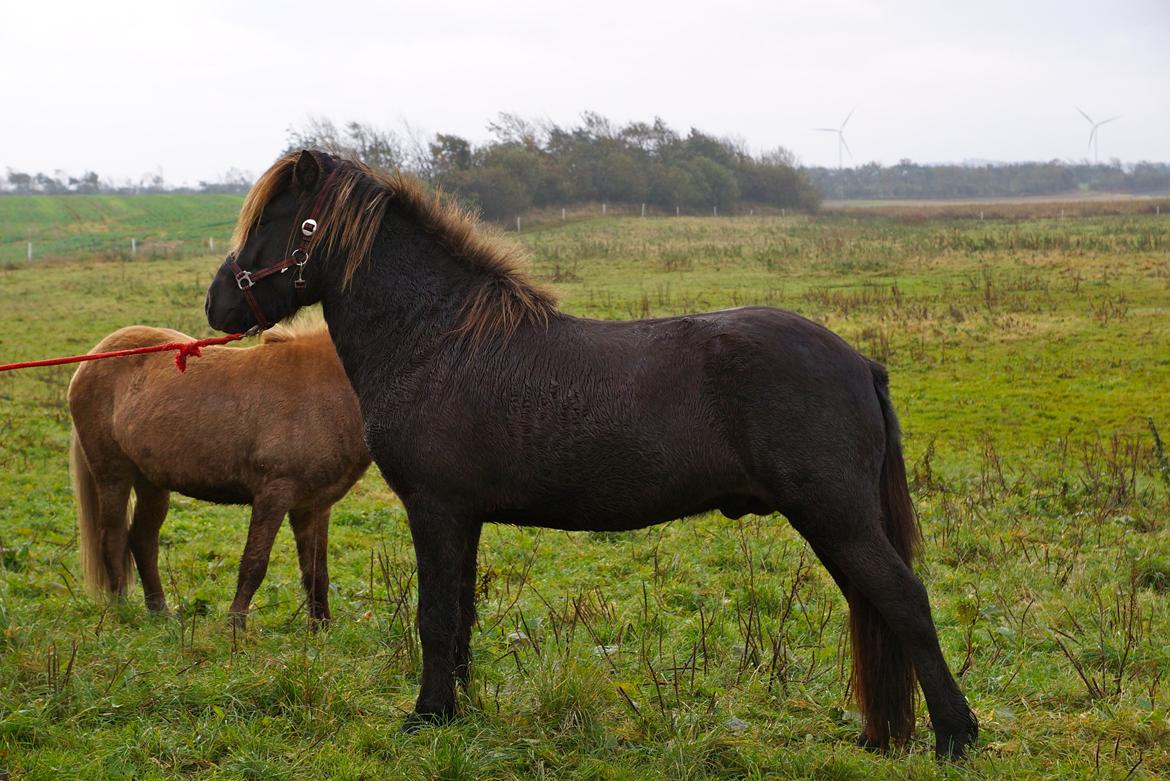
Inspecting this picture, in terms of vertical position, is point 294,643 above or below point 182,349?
below

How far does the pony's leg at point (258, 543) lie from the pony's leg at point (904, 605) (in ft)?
10.8

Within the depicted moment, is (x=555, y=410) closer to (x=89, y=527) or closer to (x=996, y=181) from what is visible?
(x=89, y=527)

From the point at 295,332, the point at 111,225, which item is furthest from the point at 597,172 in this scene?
the point at 295,332

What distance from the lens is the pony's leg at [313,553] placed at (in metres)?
5.97

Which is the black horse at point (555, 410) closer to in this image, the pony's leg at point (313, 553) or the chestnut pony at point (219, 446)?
the chestnut pony at point (219, 446)

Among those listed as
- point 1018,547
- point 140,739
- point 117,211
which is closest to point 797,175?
point 117,211

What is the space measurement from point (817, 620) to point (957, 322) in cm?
1439

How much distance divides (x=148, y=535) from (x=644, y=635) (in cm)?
340

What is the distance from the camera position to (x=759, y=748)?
406 cm

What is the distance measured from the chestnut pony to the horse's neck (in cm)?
142

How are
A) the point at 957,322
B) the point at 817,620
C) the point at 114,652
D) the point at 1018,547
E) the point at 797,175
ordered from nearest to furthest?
the point at 114,652 < the point at 817,620 < the point at 1018,547 < the point at 957,322 < the point at 797,175

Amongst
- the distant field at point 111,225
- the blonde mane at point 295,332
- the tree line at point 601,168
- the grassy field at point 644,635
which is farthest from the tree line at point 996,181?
the blonde mane at point 295,332

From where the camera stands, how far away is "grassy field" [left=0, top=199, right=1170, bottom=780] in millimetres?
3988

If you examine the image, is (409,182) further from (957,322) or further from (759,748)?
(957,322)
